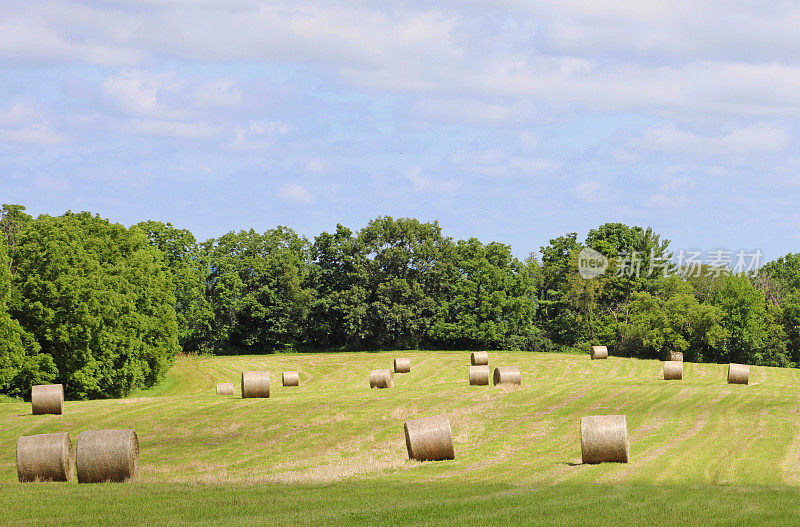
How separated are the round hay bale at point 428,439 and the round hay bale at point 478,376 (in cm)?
2012

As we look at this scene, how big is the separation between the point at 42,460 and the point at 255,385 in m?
20.9

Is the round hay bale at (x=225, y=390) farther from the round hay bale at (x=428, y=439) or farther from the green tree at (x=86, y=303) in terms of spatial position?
the round hay bale at (x=428, y=439)

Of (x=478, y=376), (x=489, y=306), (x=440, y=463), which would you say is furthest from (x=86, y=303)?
(x=489, y=306)

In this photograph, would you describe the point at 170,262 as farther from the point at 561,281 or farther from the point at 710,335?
the point at 710,335

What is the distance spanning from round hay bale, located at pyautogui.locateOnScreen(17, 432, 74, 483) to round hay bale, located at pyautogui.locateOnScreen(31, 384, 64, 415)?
16.3 metres

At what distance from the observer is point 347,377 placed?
222 feet

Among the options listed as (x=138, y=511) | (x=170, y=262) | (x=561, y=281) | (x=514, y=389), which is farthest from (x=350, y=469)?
(x=561, y=281)

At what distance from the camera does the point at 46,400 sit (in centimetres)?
3628

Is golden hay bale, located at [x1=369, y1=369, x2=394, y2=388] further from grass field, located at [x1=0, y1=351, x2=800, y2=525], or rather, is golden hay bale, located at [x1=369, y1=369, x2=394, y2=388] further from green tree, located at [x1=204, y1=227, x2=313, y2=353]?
green tree, located at [x1=204, y1=227, x2=313, y2=353]

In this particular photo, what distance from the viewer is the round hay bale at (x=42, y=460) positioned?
20788 mm

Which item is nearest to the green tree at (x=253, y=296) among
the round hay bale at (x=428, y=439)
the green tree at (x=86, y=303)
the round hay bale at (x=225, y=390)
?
the green tree at (x=86, y=303)

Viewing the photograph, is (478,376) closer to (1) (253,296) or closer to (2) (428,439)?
(2) (428,439)

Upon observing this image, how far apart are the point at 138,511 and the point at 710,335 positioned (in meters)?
79.8

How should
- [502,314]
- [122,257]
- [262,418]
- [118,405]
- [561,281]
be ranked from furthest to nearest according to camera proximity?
[561,281] → [502,314] → [122,257] → [118,405] → [262,418]
